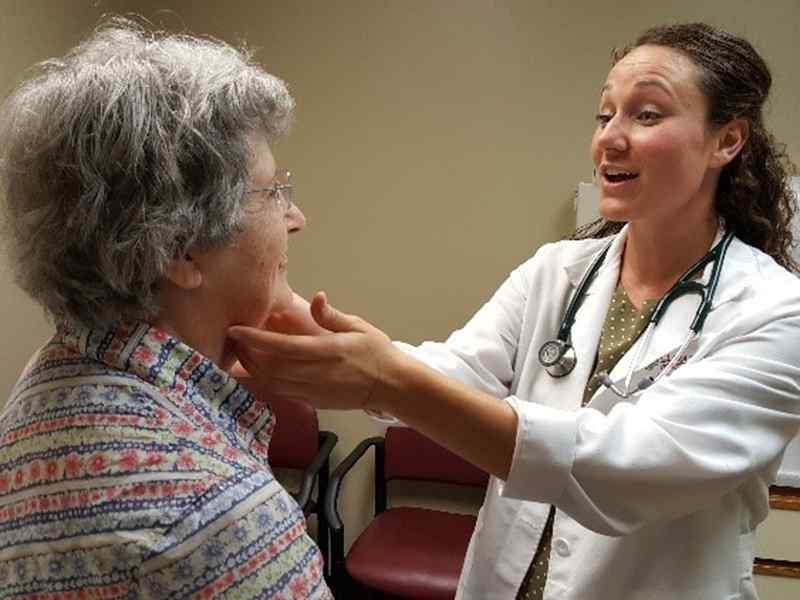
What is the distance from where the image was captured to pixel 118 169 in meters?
0.80

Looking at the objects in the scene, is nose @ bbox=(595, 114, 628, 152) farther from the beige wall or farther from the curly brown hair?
the beige wall

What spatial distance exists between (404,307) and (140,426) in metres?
2.14

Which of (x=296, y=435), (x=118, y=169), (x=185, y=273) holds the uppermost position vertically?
(x=118, y=169)

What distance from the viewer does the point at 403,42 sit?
9.04 feet

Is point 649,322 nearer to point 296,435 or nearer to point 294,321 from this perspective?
point 294,321

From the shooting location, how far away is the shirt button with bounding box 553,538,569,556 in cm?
119

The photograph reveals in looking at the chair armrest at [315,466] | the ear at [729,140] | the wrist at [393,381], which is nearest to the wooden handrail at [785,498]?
the ear at [729,140]

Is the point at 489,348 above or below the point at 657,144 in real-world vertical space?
below

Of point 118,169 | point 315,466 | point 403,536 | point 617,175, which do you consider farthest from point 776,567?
point 118,169

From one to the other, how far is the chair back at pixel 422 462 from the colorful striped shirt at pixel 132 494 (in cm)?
186

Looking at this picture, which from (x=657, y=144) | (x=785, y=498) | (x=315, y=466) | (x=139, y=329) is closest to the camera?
(x=139, y=329)

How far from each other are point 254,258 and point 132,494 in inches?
12.8

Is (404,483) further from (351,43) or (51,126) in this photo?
(51,126)

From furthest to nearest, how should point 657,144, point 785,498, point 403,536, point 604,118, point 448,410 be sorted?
point 403,536, point 785,498, point 604,118, point 657,144, point 448,410
